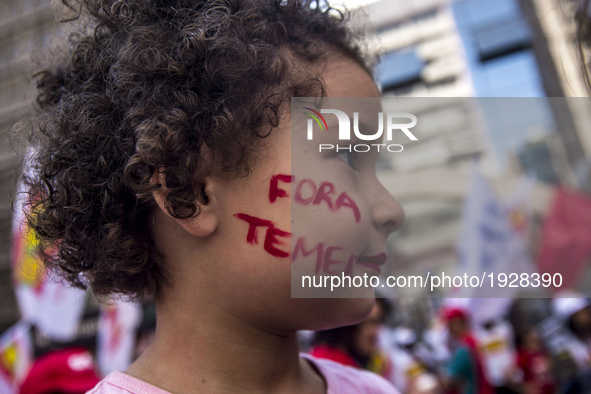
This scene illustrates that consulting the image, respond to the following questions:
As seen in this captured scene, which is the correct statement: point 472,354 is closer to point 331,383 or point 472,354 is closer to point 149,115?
point 331,383

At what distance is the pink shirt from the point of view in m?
0.91

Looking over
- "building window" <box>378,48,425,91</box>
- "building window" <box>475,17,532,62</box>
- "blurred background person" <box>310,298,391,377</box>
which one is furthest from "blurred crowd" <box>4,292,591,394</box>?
"building window" <box>378,48,425,91</box>

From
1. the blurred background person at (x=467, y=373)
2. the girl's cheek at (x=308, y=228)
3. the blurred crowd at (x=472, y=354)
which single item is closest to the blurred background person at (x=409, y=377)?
the blurred crowd at (x=472, y=354)

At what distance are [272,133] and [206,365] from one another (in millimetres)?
481

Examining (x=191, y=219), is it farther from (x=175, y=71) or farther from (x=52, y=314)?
(x=52, y=314)

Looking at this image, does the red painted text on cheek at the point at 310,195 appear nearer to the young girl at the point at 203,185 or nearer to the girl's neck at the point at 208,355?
the young girl at the point at 203,185

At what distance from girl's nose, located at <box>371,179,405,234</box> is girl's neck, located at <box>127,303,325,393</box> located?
0.32 meters

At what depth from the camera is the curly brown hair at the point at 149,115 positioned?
0.93 metres

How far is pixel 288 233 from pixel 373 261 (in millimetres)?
192

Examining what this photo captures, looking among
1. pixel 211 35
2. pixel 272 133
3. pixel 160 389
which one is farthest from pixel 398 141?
pixel 160 389

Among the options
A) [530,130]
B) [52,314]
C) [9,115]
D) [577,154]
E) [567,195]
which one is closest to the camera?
[52,314]

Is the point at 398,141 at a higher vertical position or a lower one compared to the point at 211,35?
lower

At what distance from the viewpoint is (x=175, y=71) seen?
947 millimetres

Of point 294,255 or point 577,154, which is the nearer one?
point 294,255
